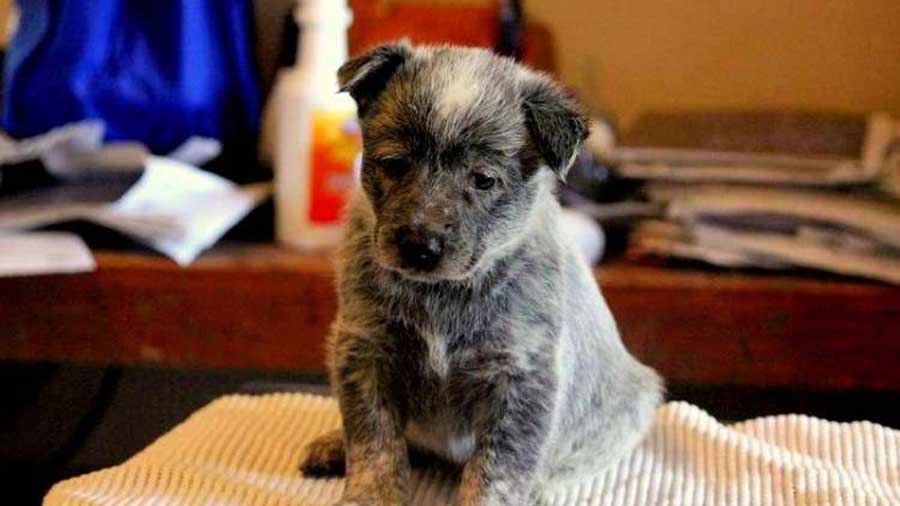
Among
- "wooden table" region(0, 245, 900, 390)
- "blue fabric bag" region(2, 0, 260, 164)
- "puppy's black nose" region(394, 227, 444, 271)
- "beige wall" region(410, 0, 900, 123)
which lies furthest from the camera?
"beige wall" region(410, 0, 900, 123)

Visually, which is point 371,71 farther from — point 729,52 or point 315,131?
point 729,52

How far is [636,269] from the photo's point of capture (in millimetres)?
1272

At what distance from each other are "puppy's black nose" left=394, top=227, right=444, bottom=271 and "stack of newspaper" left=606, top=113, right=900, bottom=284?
67cm

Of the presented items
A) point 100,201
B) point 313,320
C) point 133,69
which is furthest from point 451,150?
point 133,69

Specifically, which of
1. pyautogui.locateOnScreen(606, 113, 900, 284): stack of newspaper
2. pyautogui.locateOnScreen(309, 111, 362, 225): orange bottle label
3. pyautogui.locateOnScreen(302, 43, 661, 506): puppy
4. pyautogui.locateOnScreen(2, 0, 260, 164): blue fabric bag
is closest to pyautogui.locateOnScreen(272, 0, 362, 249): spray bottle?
pyautogui.locateOnScreen(309, 111, 362, 225): orange bottle label

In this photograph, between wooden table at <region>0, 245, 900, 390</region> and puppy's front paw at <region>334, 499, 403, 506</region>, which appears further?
wooden table at <region>0, 245, 900, 390</region>

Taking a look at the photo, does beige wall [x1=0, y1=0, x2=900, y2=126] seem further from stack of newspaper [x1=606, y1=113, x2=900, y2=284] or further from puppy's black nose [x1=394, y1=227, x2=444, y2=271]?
puppy's black nose [x1=394, y1=227, x2=444, y2=271]

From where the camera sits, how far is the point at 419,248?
676 mm

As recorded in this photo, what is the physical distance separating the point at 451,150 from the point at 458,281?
10 centimetres

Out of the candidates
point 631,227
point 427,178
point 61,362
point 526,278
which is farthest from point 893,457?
point 61,362

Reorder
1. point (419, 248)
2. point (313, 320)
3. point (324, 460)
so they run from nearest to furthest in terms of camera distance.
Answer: point (419, 248) < point (324, 460) < point (313, 320)

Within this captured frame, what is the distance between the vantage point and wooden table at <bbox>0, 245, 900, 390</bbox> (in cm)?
119

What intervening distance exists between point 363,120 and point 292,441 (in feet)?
0.97

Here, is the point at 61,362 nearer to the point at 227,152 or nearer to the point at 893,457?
the point at 227,152
